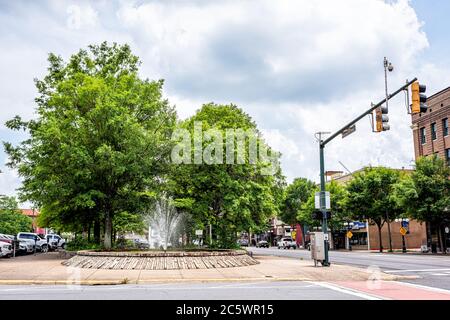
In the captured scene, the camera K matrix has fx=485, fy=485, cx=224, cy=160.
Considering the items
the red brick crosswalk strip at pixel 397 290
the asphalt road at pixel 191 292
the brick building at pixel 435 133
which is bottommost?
the red brick crosswalk strip at pixel 397 290

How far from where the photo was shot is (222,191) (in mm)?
34844

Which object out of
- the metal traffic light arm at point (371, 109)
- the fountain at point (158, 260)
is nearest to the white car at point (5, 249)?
the fountain at point (158, 260)

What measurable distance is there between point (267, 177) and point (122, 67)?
1642 cm

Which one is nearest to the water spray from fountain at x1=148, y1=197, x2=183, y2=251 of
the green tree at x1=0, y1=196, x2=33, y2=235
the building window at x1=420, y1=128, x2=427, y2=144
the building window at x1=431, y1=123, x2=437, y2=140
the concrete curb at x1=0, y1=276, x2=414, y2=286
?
the concrete curb at x1=0, y1=276, x2=414, y2=286

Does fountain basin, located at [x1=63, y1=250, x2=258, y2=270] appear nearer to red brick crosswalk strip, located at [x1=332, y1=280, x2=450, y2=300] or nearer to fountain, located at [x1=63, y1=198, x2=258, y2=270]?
fountain, located at [x1=63, y1=198, x2=258, y2=270]

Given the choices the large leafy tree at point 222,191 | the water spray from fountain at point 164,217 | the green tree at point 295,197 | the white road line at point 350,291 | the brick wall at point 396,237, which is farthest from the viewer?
the green tree at point 295,197

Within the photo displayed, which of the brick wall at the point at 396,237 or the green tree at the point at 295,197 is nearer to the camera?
the brick wall at the point at 396,237

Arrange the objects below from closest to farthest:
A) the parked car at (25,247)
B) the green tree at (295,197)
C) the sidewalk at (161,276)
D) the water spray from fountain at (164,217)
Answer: the sidewalk at (161,276), the water spray from fountain at (164,217), the parked car at (25,247), the green tree at (295,197)

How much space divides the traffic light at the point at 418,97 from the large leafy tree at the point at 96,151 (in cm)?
1813

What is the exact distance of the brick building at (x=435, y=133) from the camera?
4891 centimetres

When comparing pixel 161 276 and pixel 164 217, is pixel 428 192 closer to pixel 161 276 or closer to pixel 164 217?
pixel 164 217

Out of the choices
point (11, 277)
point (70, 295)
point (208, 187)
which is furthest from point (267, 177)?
point (70, 295)

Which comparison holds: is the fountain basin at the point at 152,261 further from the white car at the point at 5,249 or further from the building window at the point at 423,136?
the building window at the point at 423,136
